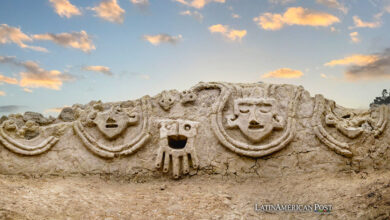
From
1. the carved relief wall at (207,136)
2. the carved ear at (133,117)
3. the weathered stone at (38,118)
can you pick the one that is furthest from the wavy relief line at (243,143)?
the weathered stone at (38,118)

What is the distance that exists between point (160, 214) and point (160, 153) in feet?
3.46

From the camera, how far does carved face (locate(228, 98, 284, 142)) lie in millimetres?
5199

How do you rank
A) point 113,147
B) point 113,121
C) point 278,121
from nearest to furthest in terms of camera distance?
point 278,121, point 113,147, point 113,121

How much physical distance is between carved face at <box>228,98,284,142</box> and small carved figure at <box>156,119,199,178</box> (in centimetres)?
63

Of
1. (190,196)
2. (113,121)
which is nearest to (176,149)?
(190,196)

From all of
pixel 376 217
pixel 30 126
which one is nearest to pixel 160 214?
pixel 376 217

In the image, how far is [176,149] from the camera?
5.25m

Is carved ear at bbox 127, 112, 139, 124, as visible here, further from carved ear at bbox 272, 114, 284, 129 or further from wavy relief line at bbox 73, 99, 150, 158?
carved ear at bbox 272, 114, 284, 129

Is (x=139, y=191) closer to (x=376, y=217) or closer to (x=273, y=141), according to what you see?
(x=273, y=141)

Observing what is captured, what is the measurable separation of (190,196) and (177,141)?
1.07 metres

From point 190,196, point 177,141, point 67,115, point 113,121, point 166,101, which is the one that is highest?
point 166,101

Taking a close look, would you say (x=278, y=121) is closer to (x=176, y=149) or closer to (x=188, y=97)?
(x=188, y=97)

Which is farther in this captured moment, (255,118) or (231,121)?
(231,121)

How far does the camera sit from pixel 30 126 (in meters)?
5.69
